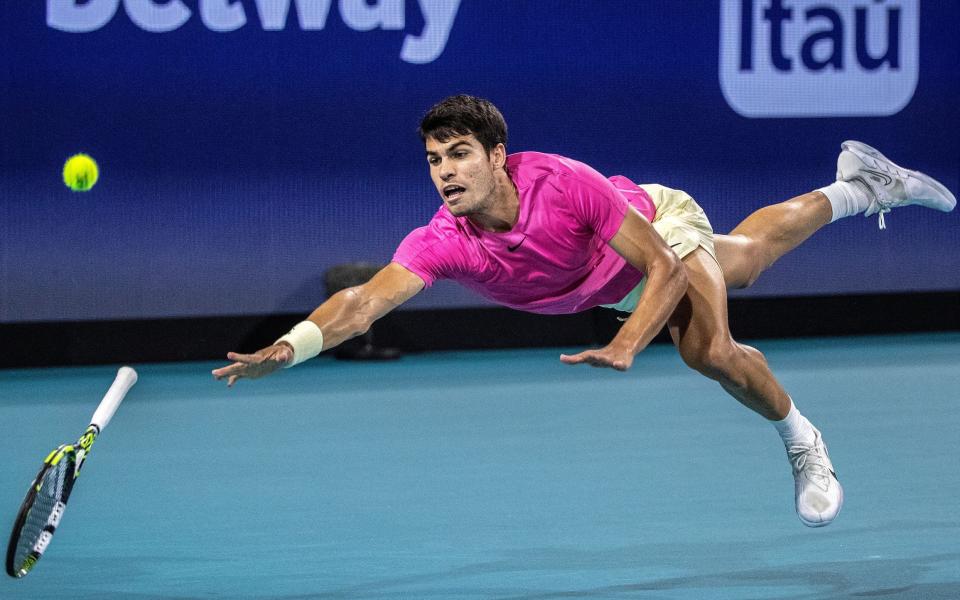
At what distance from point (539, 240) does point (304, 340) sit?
783mm

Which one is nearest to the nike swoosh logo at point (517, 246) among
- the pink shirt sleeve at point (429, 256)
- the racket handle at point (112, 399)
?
the pink shirt sleeve at point (429, 256)

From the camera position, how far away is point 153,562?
14.1 feet

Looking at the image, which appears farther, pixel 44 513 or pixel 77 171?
pixel 77 171

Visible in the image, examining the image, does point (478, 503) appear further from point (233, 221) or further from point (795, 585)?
point (233, 221)

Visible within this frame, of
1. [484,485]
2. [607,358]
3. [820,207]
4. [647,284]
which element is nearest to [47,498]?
[607,358]

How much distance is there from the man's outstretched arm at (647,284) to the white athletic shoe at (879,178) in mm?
1838

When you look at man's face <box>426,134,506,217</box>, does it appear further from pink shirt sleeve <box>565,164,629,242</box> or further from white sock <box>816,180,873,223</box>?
white sock <box>816,180,873,223</box>

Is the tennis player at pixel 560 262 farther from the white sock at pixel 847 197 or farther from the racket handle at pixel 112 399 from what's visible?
the white sock at pixel 847 197

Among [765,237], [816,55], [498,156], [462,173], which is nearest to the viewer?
[462,173]

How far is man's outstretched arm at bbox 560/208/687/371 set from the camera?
344 cm

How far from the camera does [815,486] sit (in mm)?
Result: 4375

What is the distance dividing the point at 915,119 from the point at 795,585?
6.31 metres

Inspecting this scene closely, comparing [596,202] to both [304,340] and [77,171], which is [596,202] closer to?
[304,340]

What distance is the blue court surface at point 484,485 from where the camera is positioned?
409cm
